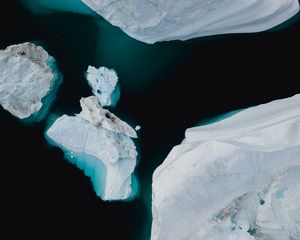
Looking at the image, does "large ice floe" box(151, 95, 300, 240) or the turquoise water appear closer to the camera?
"large ice floe" box(151, 95, 300, 240)

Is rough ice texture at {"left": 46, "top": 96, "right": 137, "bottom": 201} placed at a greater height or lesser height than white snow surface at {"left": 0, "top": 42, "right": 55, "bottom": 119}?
lesser

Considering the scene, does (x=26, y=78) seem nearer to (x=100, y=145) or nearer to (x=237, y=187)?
(x=100, y=145)

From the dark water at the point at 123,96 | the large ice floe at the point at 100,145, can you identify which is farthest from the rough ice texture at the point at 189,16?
the large ice floe at the point at 100,145

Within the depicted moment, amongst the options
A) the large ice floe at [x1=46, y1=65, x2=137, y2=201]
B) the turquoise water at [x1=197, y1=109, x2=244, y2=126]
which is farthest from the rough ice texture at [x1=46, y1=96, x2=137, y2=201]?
the turquoise water at [x1=197, y1=109, x2=244, y2=126]

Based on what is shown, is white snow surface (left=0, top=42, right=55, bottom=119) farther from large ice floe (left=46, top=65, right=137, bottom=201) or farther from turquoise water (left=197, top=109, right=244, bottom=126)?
turquoise water (left=197, top=109, right=244, bottom=126)

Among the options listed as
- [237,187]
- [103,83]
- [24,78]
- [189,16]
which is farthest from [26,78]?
[237,187]

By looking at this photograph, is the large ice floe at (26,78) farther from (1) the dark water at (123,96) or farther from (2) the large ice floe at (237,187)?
(2) the large ice floe at (237,187)

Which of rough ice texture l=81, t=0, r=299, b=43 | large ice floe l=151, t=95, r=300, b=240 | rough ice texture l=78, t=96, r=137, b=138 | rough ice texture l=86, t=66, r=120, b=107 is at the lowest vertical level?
large ice floe l=151, t=95, r=300, b=240
